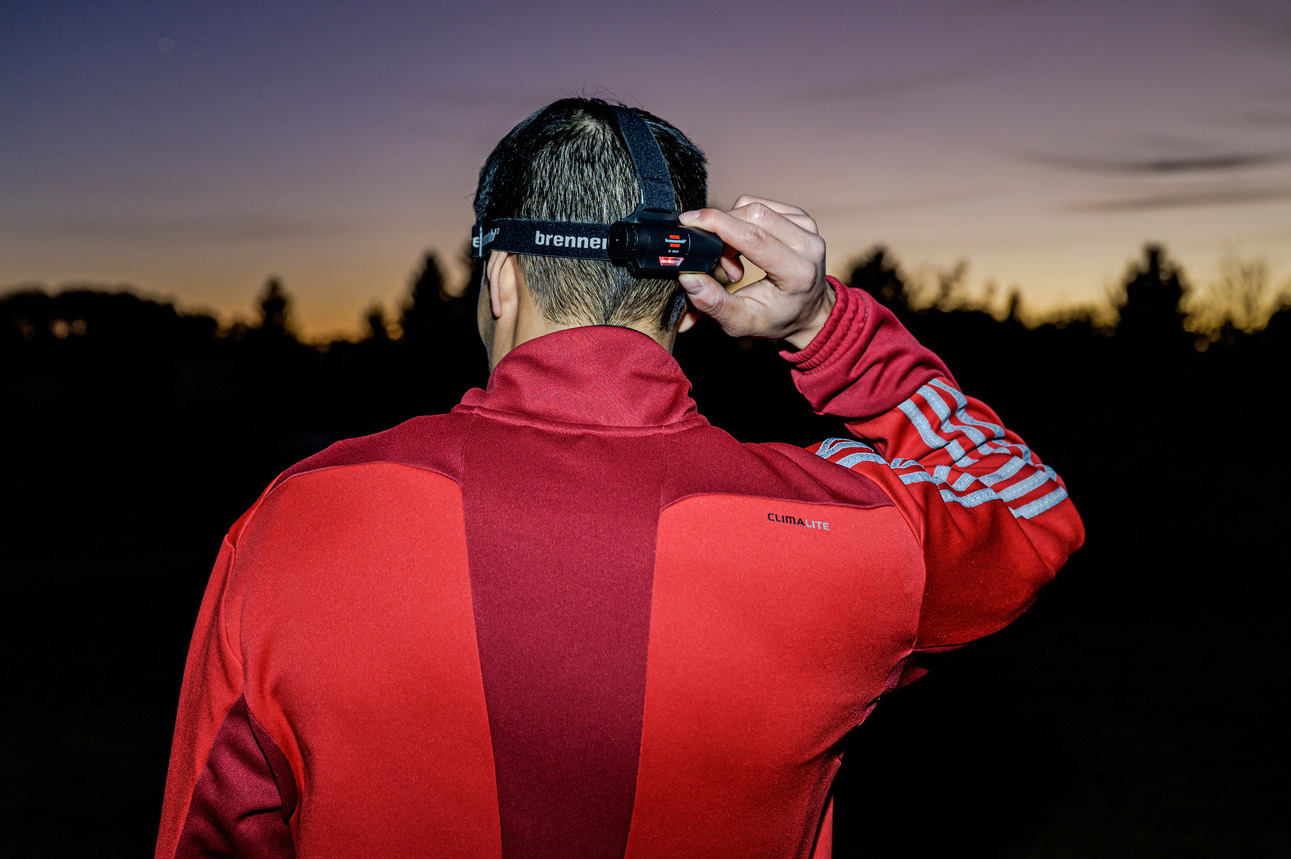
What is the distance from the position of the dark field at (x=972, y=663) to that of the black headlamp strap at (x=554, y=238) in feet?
15.5

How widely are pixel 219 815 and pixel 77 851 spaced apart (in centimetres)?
467

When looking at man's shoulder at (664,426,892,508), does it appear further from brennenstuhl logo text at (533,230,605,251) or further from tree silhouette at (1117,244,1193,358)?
tree silhouette at (1117,244,1193,358)

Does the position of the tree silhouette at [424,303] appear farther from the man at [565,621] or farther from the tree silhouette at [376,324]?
the man at [565,621]

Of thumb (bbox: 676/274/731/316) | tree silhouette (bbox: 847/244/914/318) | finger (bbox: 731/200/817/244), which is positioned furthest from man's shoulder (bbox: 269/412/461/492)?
tree silhouette (bbox: 847/244/914/318)

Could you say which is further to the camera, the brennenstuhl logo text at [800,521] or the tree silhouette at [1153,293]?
the tree silhouette at [1153,293]

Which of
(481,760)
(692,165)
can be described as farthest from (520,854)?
(692,165)

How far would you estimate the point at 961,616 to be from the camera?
1293 mm

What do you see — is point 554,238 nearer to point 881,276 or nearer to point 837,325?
point 837,325

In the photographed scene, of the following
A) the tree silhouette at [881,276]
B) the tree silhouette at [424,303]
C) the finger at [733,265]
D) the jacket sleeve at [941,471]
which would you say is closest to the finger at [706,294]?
the finger at [733,265]

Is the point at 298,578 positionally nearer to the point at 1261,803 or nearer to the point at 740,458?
the point at 740,458

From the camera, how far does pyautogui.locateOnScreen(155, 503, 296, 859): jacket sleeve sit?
114 centimetres

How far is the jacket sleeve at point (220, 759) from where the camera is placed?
1136 millimetres

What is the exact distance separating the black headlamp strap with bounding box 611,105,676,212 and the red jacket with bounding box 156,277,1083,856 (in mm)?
200

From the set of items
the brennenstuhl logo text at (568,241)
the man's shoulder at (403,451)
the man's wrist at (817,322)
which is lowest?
the man's shoulder at (403,451)
